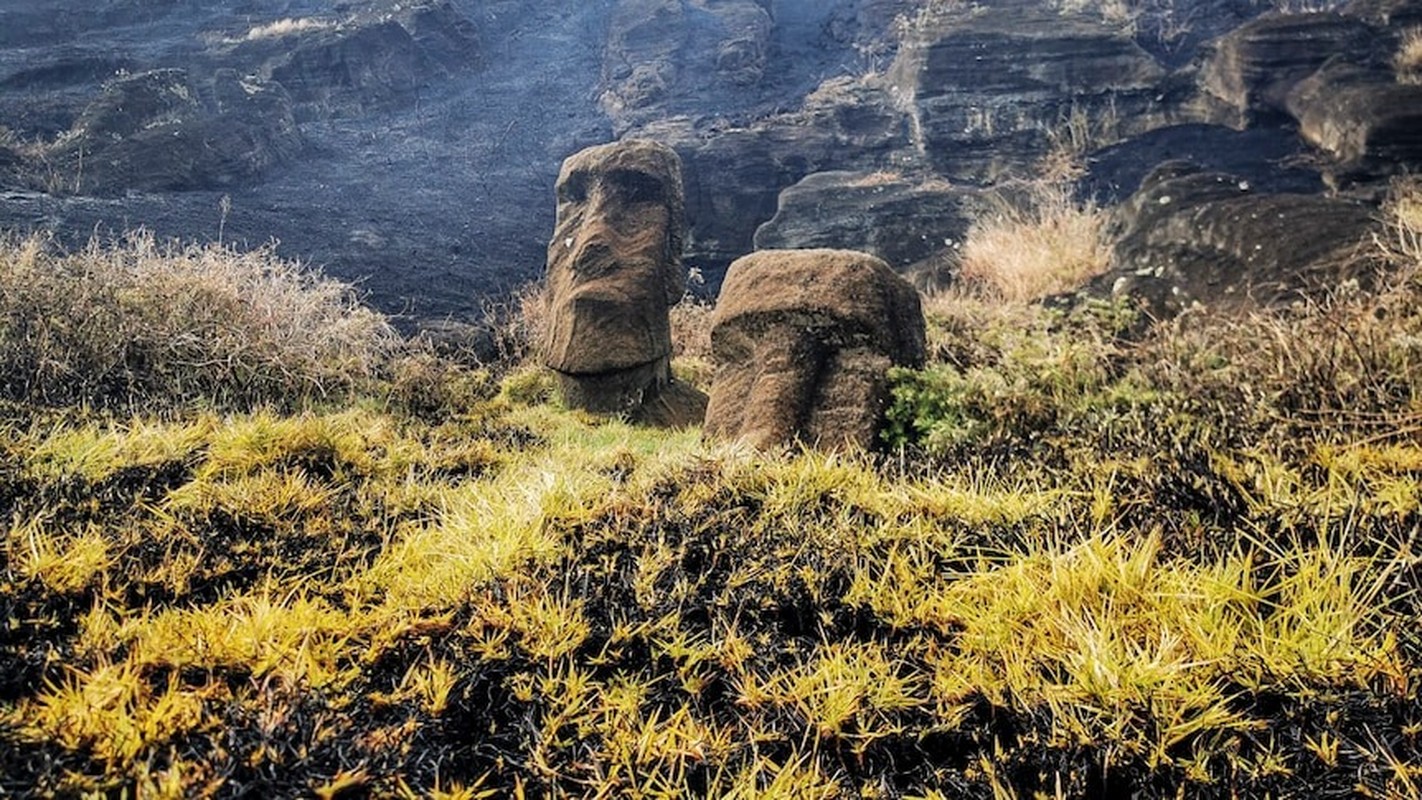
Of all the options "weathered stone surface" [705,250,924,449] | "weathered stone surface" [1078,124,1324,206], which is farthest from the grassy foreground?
"weathered stone surface" [1078,124,1324,206]

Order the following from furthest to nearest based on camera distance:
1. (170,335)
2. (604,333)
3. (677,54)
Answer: (677,54)
(604,333)
(170,335)

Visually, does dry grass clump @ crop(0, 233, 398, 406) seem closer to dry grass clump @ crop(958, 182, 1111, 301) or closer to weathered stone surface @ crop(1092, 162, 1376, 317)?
weathered stone surface @ crop(1092, 162, 1376, 317)

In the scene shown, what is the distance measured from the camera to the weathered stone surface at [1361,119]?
10.3 m

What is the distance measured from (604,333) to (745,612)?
15.1 feet

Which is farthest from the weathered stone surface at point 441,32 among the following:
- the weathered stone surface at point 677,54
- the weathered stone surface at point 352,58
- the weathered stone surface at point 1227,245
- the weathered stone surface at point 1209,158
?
the weathered stone surface at point 1227,245

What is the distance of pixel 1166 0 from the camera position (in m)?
19.3

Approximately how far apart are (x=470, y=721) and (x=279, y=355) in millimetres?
4879

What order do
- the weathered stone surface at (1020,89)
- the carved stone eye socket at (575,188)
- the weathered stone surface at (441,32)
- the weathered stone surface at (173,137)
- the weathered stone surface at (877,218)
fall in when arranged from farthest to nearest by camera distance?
1. the weathered stone surface at (441,32)
2. the weathered stone surface at (1020,89)
3. the weathered stone surface at (173,137)
4. the weathered stone surface at (877,218)
5. the carved stone eye socket at (575,188)

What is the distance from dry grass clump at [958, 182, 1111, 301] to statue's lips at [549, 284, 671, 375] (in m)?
4.69

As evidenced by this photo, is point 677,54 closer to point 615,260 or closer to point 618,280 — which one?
point 615,260

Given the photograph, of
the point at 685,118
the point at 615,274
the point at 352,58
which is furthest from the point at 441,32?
the point at 615,274

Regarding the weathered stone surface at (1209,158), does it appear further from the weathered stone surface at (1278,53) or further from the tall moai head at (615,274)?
the tall moai head at (615,274)

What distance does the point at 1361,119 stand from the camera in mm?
10852

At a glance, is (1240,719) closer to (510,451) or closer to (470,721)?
(470,721)
